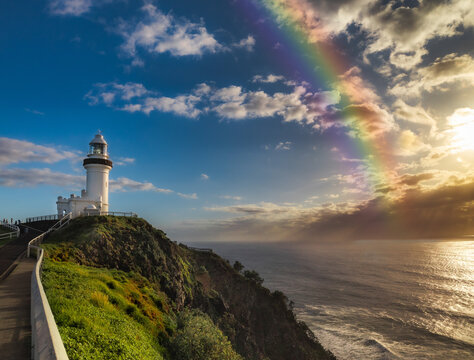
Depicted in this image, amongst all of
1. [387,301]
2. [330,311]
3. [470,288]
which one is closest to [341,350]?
[330,311]

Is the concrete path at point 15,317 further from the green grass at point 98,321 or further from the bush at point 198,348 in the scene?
the bush at point 198,348

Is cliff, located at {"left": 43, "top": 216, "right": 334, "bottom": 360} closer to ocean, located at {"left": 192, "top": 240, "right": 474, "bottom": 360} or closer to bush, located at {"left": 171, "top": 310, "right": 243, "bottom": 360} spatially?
bush, located at {"left": 171, "top": 310, "right": 243, "bottom": 360}

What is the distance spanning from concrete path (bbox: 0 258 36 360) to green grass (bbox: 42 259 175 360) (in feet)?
2.79

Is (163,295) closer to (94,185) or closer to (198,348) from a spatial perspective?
(198,348)

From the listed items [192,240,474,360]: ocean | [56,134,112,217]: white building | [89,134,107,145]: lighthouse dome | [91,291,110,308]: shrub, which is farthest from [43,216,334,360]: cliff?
[89,134,107,145]: lighthouse dome

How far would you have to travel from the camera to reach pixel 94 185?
45.2 meters

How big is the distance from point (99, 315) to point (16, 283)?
6.13 metres

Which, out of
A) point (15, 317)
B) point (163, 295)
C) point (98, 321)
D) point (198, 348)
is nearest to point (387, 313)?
point (163, 295)

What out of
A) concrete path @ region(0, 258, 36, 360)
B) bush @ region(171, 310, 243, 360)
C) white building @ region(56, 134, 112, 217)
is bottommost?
bush @ region(171, 310, 243, 360)

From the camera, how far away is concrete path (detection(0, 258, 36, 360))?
281 inches

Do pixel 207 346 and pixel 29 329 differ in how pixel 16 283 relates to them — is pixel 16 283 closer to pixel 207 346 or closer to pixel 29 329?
pixel 29 329

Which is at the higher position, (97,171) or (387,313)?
(97,171)

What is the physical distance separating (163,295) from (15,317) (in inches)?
752

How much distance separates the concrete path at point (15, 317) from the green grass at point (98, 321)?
2.79ft
